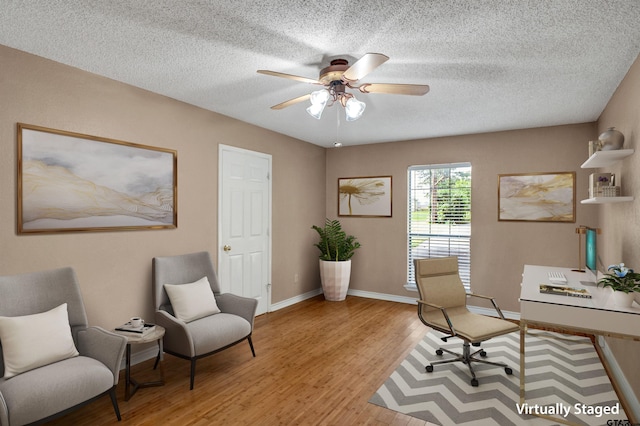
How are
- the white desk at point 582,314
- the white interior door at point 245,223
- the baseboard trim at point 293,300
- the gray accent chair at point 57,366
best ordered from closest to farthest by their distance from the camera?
the gray accent chair at point 57,366 < the white desk at point 582,314 < the white interior door at point 245,223 < the baseboard trim at point 293,300

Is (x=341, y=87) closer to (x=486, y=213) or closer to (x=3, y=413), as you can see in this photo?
(x=3, y=413)

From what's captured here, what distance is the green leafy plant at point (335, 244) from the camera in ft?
18.5

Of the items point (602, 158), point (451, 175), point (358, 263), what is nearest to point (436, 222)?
point (451, 175)

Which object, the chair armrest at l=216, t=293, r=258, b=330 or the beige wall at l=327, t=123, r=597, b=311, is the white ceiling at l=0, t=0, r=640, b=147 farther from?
the chair armrest at l=216, t=293, r=258, b=330

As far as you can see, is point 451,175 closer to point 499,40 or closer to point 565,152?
point 565,152

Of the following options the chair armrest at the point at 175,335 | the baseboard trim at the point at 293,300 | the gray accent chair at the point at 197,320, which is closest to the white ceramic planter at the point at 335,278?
the baseboard trim at the point at 293,300

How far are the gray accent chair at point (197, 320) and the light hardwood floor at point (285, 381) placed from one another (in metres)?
0.24

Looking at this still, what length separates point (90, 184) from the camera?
118 inches

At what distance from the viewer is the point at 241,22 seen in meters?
2.14

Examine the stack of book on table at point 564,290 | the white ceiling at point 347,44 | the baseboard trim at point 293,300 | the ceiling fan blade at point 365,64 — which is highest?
the white ceiling at point 347,44

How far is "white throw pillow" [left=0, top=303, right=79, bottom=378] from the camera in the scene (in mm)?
2152

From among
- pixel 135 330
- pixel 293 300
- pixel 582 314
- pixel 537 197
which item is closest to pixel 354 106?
pixel 582 314

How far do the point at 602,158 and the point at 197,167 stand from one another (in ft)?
12.6

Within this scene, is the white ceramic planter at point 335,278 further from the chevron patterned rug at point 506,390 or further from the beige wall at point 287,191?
the chevron patterned rug at point 506,390
